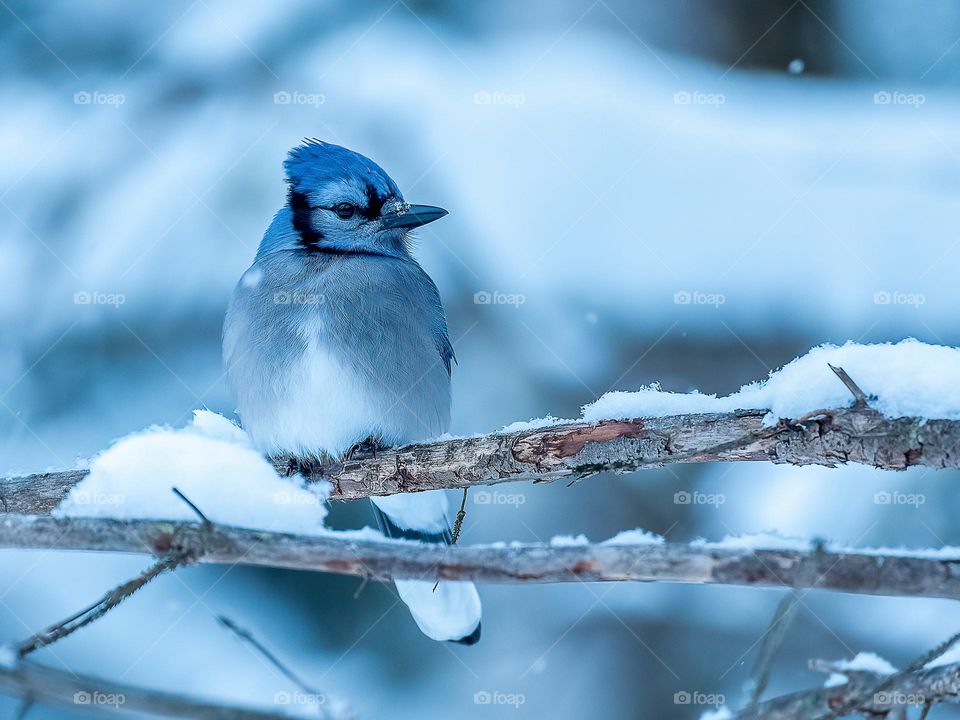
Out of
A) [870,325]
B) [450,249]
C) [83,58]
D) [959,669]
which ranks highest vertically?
[83,58]

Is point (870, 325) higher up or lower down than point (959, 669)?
higher up

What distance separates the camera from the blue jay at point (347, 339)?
Answer: 3406mm

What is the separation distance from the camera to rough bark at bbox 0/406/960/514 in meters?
2.07

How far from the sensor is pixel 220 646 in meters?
4.22

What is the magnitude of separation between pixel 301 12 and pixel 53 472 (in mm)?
3253

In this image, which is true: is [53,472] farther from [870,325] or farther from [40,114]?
[870,325]

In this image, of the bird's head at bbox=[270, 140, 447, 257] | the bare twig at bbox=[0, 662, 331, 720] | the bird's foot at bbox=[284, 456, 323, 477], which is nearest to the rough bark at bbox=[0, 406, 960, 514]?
the bird's foot at bbox=[284, 456, 323, 477]

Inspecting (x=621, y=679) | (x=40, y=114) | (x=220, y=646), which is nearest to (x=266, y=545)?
(x=220, y=646)

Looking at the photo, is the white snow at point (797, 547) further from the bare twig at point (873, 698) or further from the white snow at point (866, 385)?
the white snow at point (866, 385)

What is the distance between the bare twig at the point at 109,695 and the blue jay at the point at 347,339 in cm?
196

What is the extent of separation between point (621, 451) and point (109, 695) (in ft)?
4.78

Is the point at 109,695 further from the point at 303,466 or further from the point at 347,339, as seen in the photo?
the point at 347,339

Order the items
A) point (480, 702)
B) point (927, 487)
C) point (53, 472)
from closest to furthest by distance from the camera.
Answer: point (53, 472)
point (480, 702)
point (927, 487)

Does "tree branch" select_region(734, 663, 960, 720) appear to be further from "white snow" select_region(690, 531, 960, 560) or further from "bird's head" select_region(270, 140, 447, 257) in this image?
"bird's head" select_region(270, 140, 447, 257)
